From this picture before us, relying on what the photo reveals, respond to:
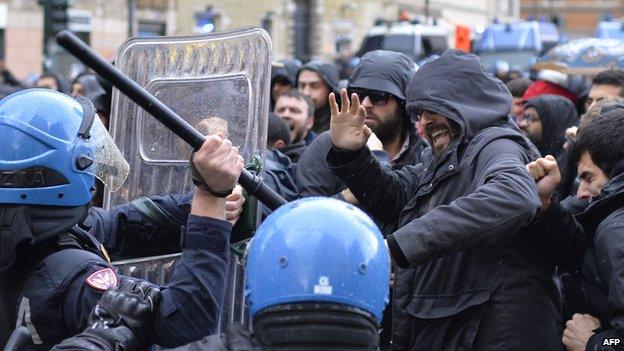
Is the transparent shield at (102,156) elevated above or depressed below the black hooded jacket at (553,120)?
above

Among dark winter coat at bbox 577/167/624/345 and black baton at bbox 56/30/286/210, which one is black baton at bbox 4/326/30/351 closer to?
black baton at bbox 56/30/286/210

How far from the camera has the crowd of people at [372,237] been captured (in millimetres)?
2072

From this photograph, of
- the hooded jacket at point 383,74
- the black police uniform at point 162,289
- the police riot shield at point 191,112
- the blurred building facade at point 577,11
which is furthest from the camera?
the blurred building facade at point 577,11

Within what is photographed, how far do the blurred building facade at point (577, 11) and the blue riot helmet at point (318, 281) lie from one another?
73.3 metres

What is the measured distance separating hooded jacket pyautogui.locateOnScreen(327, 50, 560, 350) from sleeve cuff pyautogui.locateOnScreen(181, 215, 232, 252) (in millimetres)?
682

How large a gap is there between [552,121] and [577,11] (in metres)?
69.8

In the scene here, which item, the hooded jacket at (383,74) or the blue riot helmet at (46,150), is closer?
the blue riot helmet at (46,150)

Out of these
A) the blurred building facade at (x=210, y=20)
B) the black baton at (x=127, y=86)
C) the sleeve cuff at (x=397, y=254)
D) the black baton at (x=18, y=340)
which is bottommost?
the blurred building facade at (x=210, y=20)

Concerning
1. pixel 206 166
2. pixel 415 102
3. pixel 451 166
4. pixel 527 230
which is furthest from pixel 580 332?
pixel 206 166

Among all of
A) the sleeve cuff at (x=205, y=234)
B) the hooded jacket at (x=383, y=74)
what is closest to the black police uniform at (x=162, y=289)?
the sleeve cuff at (x=205, y=234)

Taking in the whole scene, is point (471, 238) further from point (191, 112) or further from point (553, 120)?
point (553, 120)

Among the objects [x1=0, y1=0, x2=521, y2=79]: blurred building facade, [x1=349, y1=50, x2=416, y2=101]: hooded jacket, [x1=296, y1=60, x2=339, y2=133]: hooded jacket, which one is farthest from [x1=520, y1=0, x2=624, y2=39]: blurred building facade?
[x1=349, y1=50, x2=416, y2=101]: hooded jacket

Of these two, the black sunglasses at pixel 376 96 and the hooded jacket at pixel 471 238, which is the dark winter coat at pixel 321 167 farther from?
the hooded jacket at pixel 471 238

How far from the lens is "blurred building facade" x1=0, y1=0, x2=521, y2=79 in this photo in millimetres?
26578
